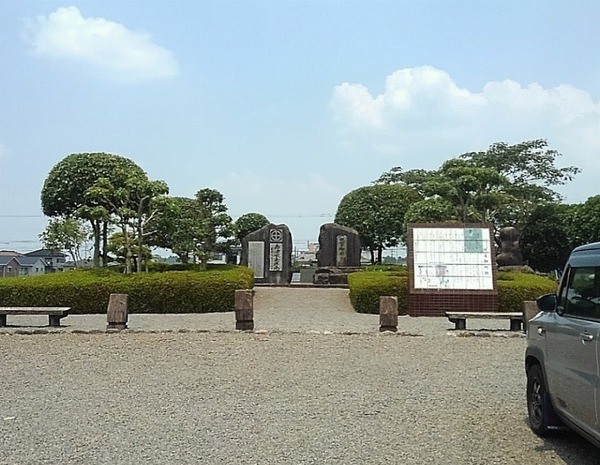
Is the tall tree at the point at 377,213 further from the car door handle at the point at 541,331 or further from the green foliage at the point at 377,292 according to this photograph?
the car door handle at the point at 541,331

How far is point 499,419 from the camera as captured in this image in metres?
5.77

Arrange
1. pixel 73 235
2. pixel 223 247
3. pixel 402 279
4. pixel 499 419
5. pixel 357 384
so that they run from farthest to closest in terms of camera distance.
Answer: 1. pixel 73 235
2. pixel 223 247
3. pixel 402 279
4. pixel 357 384
5. pixel 499 419

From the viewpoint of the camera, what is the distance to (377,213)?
1315 inches

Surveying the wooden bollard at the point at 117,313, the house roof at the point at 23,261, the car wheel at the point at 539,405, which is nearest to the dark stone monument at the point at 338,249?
the wooden bollard at the point at 117,313

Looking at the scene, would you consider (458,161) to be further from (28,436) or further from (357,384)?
(28,436)

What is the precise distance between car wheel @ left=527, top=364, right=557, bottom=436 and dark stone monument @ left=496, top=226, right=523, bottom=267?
23715 millimetres

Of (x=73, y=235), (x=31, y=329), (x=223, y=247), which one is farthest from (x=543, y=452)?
(x=73, y=235)

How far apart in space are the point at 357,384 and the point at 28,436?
10.9 ft

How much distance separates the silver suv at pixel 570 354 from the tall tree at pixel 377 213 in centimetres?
2775

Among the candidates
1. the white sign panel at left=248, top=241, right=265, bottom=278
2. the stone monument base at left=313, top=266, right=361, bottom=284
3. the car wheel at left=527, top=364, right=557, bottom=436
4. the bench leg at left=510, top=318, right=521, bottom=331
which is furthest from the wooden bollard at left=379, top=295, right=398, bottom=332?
the white sign panel at left=248, top=241, right=265, bottom=278

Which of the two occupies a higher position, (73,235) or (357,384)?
(73,235)

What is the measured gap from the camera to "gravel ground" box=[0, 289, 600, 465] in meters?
4.86

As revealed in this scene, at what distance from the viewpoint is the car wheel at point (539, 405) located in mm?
5043

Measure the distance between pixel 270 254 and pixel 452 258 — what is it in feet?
37.0
